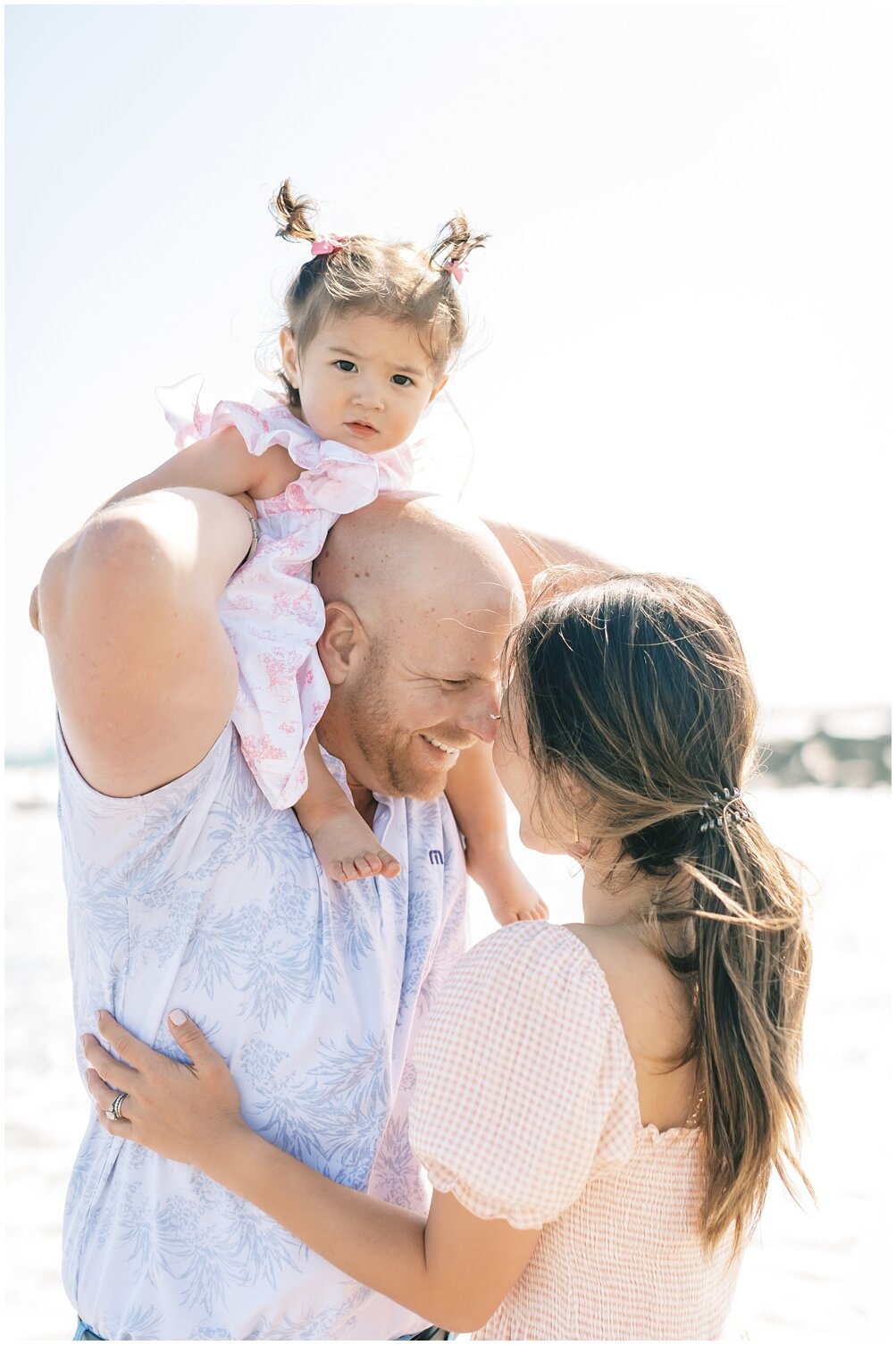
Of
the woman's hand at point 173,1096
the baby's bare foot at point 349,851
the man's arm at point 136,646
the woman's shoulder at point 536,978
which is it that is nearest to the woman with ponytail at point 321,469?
the baby's bare foot at point 349,851

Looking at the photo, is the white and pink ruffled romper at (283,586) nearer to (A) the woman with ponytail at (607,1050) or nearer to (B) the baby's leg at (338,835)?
(B) the baby's leg at (338,835)

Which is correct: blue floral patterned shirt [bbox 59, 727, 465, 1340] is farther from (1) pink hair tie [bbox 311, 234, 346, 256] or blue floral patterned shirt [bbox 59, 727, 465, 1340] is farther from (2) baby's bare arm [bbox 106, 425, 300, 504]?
(1) pink hair tie [bbox 311, 234, 346, 256]

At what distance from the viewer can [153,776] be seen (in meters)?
1.77

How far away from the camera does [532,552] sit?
273 centimetres

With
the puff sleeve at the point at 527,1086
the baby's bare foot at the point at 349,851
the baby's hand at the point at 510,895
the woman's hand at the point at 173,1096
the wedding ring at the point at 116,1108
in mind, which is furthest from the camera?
the baby's hand at the point at 510,895

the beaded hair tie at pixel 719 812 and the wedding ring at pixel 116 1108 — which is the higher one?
the beaded hair tie at pixel 719 812

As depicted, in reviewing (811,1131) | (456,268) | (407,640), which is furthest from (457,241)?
(811,1131)

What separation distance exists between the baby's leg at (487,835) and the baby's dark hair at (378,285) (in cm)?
97

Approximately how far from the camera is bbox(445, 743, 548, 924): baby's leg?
256 cm

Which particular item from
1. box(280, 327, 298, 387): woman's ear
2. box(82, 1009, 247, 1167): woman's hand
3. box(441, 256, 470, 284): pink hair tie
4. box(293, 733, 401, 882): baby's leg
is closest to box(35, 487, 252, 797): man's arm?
box(293, 733, 401, 882): baby's leg

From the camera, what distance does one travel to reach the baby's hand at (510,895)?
2555 mm

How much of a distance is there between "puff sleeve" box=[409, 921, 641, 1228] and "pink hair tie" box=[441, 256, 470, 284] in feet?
6.27

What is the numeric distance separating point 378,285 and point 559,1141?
1.96m

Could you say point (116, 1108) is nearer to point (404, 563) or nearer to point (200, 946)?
point (200, 946)
